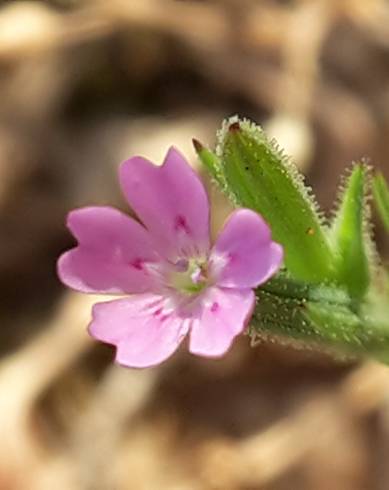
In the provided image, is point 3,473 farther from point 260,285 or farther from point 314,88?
point 260,285

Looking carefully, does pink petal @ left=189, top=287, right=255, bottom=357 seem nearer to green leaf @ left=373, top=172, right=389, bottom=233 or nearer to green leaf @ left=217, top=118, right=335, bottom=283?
green leaf @ left=217, top=118, right=335, bottom=283

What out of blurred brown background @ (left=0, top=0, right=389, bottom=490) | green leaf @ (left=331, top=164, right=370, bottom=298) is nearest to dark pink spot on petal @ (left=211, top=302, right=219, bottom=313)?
green leaf @ (left=331, top=164, right=370, bottom=298)

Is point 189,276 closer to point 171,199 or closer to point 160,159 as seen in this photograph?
point 171,199

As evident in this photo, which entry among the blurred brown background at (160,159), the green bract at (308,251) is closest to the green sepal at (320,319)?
the green bract at (308,251)

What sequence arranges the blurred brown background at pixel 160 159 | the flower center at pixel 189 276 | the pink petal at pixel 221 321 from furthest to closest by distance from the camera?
the blurred brown background at pixel 160 159, the flower center at pixel 189 276, the pink petal at pixel 221 321

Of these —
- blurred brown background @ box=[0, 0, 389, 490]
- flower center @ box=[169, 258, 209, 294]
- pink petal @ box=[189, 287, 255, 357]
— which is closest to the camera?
pink petal @ box=[189, 287, 255, 357]

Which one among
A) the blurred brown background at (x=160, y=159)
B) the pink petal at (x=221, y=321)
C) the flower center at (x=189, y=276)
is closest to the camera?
the pink petal at (x=221, y=321)

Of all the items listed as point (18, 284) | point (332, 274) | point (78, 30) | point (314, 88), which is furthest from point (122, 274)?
point (78, 30)

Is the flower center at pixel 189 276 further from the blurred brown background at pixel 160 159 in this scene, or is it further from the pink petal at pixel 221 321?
the blurred brown background at pixel 160 159
